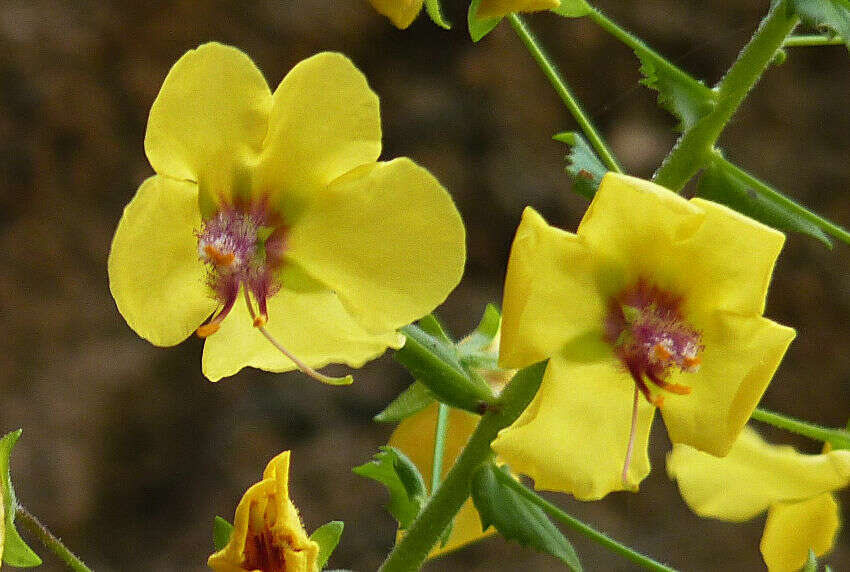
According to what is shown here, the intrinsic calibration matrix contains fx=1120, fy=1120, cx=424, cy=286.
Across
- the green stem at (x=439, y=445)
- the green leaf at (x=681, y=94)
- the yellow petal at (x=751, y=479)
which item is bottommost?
the green stem at (x=439, y=445)

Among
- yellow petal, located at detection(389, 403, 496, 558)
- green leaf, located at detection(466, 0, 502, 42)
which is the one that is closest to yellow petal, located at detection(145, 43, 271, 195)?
green leaf, located at detection(466, 0, 502, 42)

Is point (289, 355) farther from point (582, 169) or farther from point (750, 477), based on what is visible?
point (750, 477)

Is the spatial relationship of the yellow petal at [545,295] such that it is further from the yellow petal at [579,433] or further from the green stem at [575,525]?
the green stem at [575,525]

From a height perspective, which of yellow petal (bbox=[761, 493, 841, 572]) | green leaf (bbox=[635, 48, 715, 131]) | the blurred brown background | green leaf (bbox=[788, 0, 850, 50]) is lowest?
the blurred brown background

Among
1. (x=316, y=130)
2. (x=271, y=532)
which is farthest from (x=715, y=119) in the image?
(x=271, y=532)

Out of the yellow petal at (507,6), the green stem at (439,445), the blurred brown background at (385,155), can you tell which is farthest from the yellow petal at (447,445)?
the blurred brown background at (385,155)

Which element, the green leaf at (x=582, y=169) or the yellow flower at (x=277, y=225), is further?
the green leaf at (x=582, y=169)

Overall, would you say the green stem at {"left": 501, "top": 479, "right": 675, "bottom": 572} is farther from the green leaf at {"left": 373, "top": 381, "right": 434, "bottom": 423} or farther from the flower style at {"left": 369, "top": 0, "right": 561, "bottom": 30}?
the flower style at {"left": 369, "top": 0, "right": 561, "bottom": 30}
